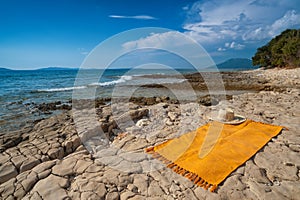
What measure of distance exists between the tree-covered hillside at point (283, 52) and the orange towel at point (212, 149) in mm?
30756

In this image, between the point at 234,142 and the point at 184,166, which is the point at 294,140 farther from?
the point at 184,166

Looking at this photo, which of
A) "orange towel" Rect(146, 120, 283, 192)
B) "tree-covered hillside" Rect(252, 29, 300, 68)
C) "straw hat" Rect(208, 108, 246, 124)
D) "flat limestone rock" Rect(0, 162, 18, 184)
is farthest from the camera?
"tree-covered hillside" Rect(252, 29, 300, 68)

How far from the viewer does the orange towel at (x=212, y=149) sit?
2.75 m

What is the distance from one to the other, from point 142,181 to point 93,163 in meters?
1.09

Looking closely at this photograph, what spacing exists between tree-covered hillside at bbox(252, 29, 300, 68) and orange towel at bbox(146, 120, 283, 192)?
1211 inches

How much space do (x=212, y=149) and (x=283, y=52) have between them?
34375mm

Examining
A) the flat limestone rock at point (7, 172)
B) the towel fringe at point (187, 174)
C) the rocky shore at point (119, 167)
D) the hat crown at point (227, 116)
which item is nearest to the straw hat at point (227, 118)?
the hat crown at point (227, 116)

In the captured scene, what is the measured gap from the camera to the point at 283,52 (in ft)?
93.2

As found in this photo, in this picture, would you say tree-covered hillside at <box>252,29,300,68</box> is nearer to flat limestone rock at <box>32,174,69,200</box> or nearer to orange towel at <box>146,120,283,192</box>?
orange towel at <box>146,120,283,192</box>

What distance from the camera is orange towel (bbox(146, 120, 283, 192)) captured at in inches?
108

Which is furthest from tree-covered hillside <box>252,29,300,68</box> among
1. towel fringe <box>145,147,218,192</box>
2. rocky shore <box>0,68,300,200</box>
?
towel fringe <box>145,147,218,192</box>

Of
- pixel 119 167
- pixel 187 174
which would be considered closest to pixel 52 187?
pixel 119 167

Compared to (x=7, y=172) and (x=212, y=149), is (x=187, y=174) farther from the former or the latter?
(x=7, y=172)

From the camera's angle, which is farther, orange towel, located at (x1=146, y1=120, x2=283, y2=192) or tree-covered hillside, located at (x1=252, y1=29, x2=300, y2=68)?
tree-covered hillside, located at (x1=252, y1=29, x2=300, y2=68)
